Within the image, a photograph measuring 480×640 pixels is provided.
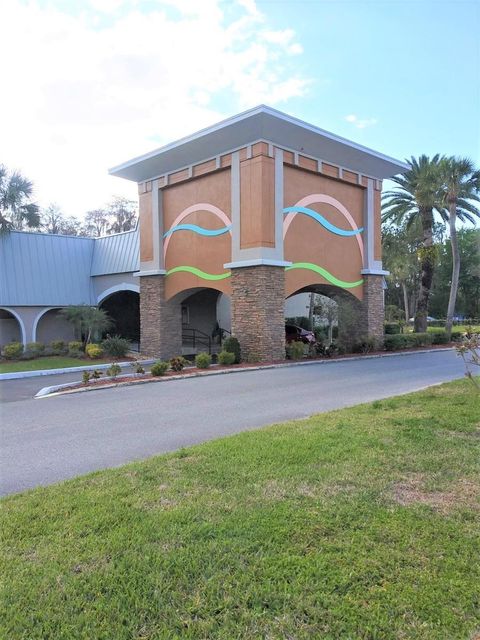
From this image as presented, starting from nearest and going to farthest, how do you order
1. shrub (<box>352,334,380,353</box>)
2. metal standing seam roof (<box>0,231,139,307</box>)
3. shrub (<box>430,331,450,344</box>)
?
shrub (<box>352,334,380,353</box>) < metal standing seam roof (<box>0,231,139,307</box>) < shrub (<box>430,331,450,344</box>)

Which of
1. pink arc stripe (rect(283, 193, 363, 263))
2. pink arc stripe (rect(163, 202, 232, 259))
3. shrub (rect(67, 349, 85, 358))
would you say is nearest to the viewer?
pink arc stripe (rect(283, 193, 363, 263))

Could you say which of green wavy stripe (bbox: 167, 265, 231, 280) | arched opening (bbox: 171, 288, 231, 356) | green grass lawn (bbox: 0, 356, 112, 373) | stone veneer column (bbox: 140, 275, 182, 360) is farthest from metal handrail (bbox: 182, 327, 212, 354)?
green grass lawn (bbox: 0, 356, 112, 373)

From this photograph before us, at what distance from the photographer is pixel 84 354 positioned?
1884cm

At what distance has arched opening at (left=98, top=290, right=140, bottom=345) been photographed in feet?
84.1

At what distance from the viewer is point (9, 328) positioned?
22953 millimetres

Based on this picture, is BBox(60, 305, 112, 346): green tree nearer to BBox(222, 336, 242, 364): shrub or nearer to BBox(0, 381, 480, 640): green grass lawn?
BBox(222, 336, 242, 364): shrub

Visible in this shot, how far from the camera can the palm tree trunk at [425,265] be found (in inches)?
1061

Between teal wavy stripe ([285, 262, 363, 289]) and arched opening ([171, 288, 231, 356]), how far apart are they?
6.17 metres

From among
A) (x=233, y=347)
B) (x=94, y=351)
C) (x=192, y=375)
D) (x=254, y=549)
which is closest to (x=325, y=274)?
(x=233, y=347)

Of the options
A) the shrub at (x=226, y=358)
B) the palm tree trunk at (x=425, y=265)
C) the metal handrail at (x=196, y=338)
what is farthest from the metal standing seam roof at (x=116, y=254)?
the palm tree trunk at (x=425, y=265)

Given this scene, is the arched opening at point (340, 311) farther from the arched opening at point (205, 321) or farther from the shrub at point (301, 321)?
the shrub at point (301, 321)

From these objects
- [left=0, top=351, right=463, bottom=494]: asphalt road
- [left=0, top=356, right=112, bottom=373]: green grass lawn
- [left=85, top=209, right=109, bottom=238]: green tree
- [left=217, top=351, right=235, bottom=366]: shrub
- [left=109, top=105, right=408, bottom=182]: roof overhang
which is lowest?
[left=0, top=351, right=463, bottom=494]: asphalt road

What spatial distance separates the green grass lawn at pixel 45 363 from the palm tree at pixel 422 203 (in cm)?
1890

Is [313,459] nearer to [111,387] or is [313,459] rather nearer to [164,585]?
[164,585]
